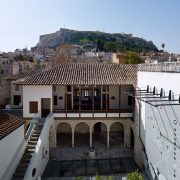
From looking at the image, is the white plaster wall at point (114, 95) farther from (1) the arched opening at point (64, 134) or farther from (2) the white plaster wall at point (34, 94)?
(2) the white plaster wall at point (34, 94)

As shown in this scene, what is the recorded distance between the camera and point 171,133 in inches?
617

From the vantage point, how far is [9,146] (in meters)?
17.1

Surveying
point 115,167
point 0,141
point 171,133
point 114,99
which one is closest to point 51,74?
point 114,99

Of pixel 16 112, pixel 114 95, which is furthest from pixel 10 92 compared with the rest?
pixel 114 95

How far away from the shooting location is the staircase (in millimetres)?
17817

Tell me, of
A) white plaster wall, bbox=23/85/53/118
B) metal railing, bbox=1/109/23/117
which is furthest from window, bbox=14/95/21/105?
white plaster wall, bbox=23/85/53/118

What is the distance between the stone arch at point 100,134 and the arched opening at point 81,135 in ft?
2.54

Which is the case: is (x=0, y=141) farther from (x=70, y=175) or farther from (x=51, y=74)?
(x=51, y=74)

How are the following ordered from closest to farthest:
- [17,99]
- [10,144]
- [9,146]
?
1. [9,146]
2. [10,144]
3. [17,99]

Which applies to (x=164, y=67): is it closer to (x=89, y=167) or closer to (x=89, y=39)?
(x=89, y=167)

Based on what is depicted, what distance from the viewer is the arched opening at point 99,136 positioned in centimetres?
2723

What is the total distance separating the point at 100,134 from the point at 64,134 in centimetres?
390

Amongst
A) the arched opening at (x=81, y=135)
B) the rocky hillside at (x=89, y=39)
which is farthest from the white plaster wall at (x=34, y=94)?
the rocky hillside at (x=89, y=39)

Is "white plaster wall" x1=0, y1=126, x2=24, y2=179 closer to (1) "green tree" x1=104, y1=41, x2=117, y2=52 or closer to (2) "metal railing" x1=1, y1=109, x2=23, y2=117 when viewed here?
(2) "metal railing" x1=1, y1=109, x2=23, y2=117
